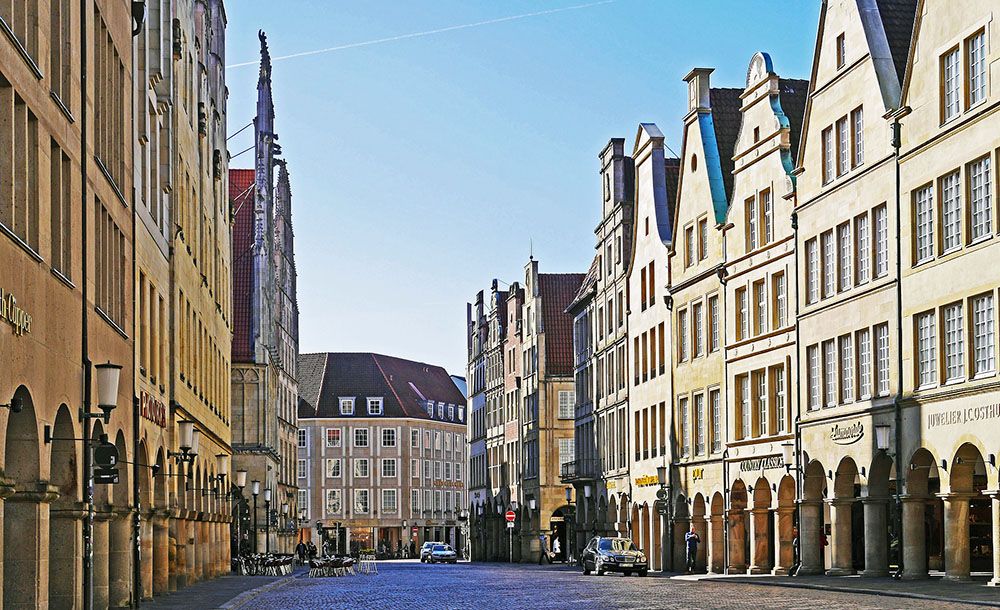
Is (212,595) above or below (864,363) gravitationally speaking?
below

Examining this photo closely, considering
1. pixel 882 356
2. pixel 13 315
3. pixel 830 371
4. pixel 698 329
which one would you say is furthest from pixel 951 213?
pixel 13 315

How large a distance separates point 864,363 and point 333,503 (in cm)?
10523

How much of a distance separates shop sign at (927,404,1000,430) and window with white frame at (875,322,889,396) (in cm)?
342

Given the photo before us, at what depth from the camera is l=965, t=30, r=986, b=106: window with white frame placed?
124 feet

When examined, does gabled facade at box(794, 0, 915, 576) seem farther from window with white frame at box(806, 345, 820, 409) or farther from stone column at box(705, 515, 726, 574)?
stone column at box(705, 515, 726, 574)

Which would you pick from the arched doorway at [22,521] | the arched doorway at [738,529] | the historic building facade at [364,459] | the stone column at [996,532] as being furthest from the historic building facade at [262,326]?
the arched doorway at [22,521]

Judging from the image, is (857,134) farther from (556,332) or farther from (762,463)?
(556,332)

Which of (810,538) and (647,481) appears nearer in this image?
(810,538)

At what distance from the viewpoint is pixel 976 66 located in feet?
125

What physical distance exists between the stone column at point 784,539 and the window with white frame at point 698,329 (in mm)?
10209

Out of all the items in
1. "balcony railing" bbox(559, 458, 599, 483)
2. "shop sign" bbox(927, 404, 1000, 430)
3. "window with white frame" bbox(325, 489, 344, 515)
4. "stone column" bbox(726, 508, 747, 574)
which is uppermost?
"shop sign" bbox(927, 404, 1000, 430)

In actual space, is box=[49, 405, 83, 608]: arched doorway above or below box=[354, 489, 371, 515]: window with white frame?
above

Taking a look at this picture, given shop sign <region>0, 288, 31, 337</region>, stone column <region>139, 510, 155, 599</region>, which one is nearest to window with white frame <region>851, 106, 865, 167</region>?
stone column <region>139, 510, 155, 599</region>

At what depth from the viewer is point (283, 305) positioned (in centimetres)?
9894
